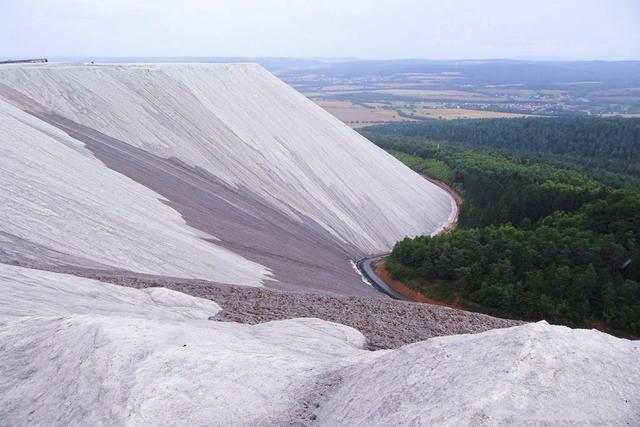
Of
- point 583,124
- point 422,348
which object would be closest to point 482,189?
point 422,348

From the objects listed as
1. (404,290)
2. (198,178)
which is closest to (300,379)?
(404,290)

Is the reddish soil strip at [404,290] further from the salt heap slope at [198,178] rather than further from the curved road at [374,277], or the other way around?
the salt heap slope at [198,178]

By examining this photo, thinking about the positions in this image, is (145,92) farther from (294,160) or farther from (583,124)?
(583,124)

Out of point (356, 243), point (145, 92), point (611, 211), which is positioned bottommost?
point (356, 243)

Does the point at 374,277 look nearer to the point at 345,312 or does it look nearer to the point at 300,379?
the point at 345,312

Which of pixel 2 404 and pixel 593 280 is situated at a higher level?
pixel 2 404

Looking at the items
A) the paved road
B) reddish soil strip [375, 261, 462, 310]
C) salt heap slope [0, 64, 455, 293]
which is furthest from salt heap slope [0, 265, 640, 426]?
the paved road

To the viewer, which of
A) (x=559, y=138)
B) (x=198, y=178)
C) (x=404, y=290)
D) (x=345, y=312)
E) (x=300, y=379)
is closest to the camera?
(x=300, y=379)
